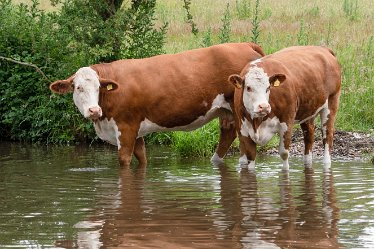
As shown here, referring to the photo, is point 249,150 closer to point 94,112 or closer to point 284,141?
point 284,141

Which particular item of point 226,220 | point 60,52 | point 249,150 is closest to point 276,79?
point 249,150

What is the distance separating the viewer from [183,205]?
32.4 ft

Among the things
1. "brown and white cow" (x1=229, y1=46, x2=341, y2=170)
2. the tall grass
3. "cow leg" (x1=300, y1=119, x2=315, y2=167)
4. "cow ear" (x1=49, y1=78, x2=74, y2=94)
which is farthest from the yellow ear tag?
the tall grass

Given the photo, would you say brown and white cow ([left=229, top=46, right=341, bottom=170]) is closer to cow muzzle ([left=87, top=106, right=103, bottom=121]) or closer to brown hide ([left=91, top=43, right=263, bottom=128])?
brown hide ([left=91, top=43, right=263, bottom=128])

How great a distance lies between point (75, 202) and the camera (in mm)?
10273

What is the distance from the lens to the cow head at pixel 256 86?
1212cm

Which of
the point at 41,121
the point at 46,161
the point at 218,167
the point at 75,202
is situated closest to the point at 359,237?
the point at 75,202

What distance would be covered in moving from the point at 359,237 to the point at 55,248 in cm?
243

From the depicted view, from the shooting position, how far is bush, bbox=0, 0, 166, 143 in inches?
657

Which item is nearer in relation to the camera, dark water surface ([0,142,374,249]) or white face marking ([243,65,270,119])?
dark water surface ([0,142,374,249])

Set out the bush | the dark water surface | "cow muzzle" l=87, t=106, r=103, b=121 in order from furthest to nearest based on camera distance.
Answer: the bush, "cow muzzle" l=87, t=106, r=103, b=121, the dark water surface

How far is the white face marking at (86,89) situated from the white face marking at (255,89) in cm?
202

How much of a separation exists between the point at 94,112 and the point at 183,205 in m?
3.35

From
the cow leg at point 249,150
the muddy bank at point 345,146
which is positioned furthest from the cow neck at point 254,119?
the muddy bank at point 345,146
